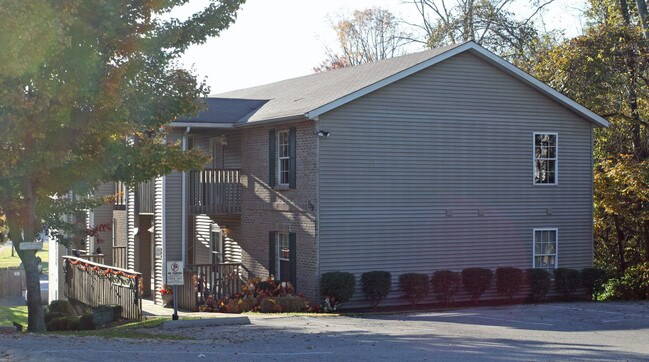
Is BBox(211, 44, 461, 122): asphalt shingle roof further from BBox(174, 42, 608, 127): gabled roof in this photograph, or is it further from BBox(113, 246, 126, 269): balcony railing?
BBox(113, 246, 126, 269): balcony railing

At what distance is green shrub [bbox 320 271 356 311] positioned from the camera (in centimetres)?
2317

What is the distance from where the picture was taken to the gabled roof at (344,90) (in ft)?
79.3

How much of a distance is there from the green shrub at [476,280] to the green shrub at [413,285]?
138cm

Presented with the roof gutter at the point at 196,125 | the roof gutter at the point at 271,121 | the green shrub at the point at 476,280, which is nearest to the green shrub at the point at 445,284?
the green shrub at the point at 476,280

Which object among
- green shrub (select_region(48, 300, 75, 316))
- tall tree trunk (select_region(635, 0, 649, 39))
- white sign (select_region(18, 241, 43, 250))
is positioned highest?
tall tree trunk (select_region(635, 0, 649, 39))

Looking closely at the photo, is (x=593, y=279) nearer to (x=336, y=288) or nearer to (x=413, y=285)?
(x=413, y=285)

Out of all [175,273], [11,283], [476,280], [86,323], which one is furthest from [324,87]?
[11,283]

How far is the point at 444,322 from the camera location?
2119 centimetres

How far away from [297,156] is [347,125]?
1.63 m

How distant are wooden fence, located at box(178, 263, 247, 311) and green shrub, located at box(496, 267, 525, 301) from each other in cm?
739

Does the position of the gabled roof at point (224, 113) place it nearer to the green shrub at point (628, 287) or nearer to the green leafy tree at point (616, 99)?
the green leafy tree at point (616, 99)

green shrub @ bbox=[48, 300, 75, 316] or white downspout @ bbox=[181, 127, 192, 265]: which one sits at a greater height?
white downspout @ bbox=[181, 127, 192, 265]

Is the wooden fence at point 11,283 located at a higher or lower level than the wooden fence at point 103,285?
lower

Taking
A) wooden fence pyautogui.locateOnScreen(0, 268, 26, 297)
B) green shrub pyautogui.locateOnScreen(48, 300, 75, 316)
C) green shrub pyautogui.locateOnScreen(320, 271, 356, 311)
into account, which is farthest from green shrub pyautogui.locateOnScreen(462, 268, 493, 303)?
wooden fence pyautogui.locateOnScreen(0, 268, 26, 297)
